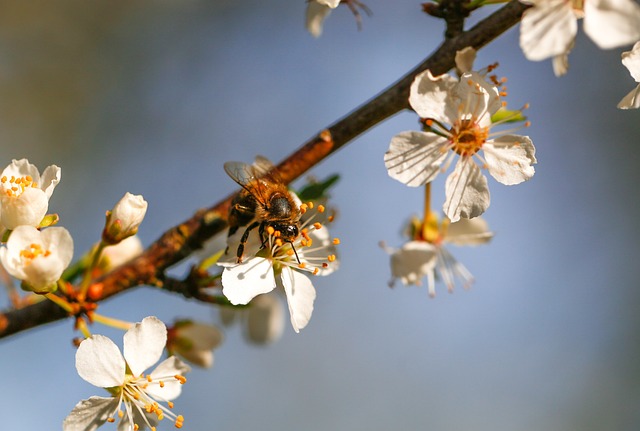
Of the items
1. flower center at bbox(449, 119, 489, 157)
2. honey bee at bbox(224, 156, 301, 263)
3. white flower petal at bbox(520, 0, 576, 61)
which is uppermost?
honey bee at bbox(224, 156, 301, 263)

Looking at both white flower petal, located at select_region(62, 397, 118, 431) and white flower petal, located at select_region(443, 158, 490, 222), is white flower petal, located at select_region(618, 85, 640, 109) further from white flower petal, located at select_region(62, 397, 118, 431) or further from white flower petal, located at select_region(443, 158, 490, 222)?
white flower petal, located at select_region(62, 397, 118, 431)

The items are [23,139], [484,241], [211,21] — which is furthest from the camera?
[211,21]

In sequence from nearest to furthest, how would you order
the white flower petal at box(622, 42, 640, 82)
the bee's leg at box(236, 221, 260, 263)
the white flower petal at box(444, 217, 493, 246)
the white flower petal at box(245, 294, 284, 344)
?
the white flower petal at box(622, 42, 640, 82) → the bee's leg at box(236, 221, 260, 263) → the white flower petal at box(444, 217, 493, 246) → the white flower petal at box(245, 294, 284, 344)

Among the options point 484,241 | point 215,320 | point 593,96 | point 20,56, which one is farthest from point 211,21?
point 484,241

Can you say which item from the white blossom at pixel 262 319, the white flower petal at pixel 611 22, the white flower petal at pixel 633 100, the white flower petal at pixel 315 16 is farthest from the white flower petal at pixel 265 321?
the white flower petal at pixel 611 22

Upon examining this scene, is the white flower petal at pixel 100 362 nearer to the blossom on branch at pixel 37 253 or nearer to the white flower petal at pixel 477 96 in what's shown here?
the blossom on branch at pixel 37 253

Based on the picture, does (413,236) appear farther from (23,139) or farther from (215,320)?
(23,139)

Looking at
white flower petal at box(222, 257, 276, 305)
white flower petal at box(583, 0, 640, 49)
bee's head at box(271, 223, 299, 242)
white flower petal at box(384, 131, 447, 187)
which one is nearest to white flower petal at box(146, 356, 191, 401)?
white flower petal at box(222, 257, 276, 305)
